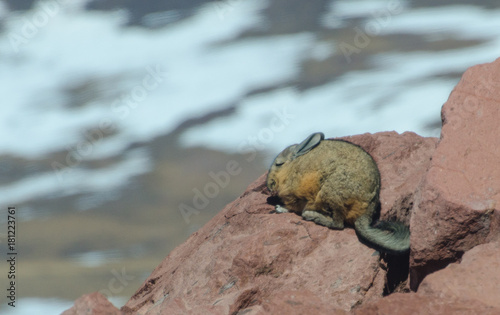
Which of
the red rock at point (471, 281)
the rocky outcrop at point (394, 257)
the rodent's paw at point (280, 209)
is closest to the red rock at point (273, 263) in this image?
the rocky outcrop at point (394, 257)

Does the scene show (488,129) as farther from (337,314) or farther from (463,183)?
(337,314)

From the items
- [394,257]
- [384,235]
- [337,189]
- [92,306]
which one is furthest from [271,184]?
[92,306]

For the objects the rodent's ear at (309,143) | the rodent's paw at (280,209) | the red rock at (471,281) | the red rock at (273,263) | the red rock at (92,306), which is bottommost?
the red rock at (273,263)

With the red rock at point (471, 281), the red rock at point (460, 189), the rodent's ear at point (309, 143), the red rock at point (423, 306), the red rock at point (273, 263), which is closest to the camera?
the red rock at point (423, 306)

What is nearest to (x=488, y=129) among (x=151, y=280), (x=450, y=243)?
(x=450, y=243)

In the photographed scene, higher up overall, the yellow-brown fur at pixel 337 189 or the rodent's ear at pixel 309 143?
the rodent's ear at pixel 309 143

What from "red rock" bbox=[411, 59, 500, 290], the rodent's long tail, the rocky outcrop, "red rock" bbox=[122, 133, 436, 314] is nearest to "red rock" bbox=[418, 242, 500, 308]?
the rocky outcrop

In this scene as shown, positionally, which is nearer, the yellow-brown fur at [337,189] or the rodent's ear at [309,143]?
the yellow-brown fur at [337,189]

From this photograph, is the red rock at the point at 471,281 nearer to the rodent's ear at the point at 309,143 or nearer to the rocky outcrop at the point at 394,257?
the rocky outcrop at the point at 394,257
